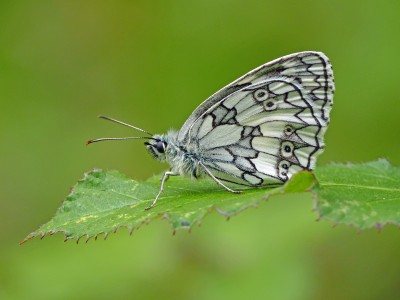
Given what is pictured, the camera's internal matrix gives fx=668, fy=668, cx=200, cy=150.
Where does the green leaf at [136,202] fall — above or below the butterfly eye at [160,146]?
below

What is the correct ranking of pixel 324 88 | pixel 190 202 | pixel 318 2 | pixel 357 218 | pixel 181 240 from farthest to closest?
pixel 318 2
pixel 181 240
pixel 324 88
pixel 190 202
pixel 357 218

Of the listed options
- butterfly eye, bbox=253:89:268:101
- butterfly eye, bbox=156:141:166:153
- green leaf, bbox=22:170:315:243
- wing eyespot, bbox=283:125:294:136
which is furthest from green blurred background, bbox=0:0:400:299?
butterfly eye, bbox=253:89:268:101

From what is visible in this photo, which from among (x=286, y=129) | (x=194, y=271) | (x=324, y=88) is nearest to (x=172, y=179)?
(x=286, y=129)

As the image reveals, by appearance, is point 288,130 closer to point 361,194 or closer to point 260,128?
point 260,128

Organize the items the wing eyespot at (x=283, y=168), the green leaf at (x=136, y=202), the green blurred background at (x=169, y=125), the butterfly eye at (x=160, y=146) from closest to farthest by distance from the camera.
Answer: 1. the green leaf at (x=136, y=202)
2. the wing eyespot at (x=283, y=168)
3. the butterfly eye at (x=160, y=146)
4. the green blurred background at (x=169, y=125)

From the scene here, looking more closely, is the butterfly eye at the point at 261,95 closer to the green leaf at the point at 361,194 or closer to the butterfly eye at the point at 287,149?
the butterfly eye at the point at 287,149

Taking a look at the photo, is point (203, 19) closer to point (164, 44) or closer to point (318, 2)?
point (164, 44)

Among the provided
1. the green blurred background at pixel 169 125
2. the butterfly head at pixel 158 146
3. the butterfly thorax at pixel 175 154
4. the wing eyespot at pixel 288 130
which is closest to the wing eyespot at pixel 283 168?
the wing eyespot at pixel 288 130

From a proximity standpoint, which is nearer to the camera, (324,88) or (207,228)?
(324,88)
